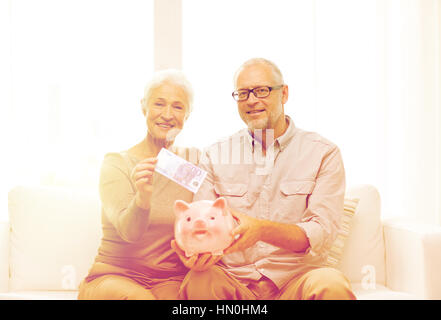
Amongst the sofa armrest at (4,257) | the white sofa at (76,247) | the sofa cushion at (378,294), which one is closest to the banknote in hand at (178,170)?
the white sofa at (76,247)

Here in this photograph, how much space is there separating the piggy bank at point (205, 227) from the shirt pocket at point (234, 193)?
22cm

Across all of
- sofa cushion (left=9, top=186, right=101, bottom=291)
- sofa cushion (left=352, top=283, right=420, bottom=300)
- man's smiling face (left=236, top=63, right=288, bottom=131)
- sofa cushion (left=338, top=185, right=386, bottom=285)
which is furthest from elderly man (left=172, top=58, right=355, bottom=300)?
sofa cushion (left=9, top=186, right=101, bottom=291)

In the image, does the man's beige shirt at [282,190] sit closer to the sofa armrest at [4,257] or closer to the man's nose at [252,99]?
the man's nose at [252,99]

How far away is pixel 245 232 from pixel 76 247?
2.59 ft

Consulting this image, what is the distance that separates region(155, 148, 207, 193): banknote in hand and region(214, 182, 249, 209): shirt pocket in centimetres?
15

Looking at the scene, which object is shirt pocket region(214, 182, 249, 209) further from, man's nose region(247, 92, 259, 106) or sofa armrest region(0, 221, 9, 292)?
sofa armrest region(0, 221, 9, 292)

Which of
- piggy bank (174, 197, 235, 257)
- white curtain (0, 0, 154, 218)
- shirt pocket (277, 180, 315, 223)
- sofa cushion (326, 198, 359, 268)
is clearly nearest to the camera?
piggy bank (174, 197, 235, 257)

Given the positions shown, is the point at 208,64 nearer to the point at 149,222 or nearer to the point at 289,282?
the point at 149,222

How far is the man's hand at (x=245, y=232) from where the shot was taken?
1.23 m

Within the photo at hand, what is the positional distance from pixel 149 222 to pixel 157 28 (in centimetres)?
110

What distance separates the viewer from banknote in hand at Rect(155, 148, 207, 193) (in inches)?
52.1

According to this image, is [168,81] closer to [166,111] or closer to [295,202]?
[166,111]

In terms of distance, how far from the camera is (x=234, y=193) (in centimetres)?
147

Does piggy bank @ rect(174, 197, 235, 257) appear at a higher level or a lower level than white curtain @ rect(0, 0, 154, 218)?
lower
